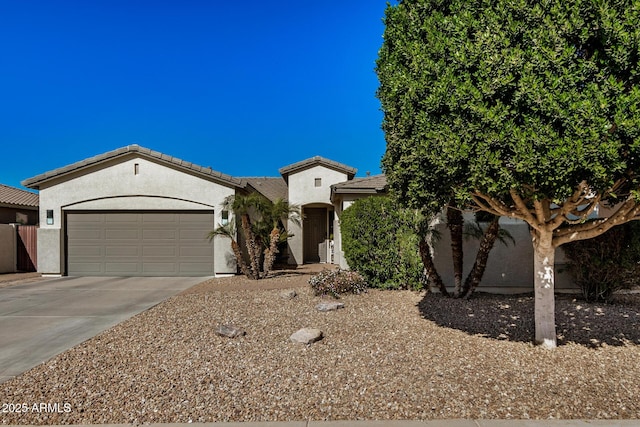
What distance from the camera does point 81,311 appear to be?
706 cm

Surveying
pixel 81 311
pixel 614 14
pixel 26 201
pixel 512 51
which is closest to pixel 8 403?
pixel 81 311

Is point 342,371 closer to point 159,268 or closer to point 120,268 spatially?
point 159,268

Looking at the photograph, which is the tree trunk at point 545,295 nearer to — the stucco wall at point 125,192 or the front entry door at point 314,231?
the stucco wall at point 125,192

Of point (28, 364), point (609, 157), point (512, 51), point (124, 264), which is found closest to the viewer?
point (609, 157)

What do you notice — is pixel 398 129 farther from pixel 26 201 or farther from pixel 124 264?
pixel 26 201

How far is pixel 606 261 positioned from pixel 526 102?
5.55 metres

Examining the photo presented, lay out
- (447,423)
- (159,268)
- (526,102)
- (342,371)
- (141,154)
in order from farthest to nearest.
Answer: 1. (159,268)
2. (141,154)
3. (342,371)
4. (526,102)
5. (447,423)

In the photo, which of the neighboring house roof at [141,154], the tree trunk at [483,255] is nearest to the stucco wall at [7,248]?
the neighboring house roof at [141,154]

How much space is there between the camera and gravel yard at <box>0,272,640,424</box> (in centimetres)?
321

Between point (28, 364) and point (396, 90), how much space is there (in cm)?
588

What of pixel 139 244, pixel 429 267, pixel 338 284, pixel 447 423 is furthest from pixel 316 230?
pixel 447 423

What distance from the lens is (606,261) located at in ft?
23.0

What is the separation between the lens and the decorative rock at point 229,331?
5.18 metres

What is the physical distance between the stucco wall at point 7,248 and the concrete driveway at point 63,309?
12.8 feet
